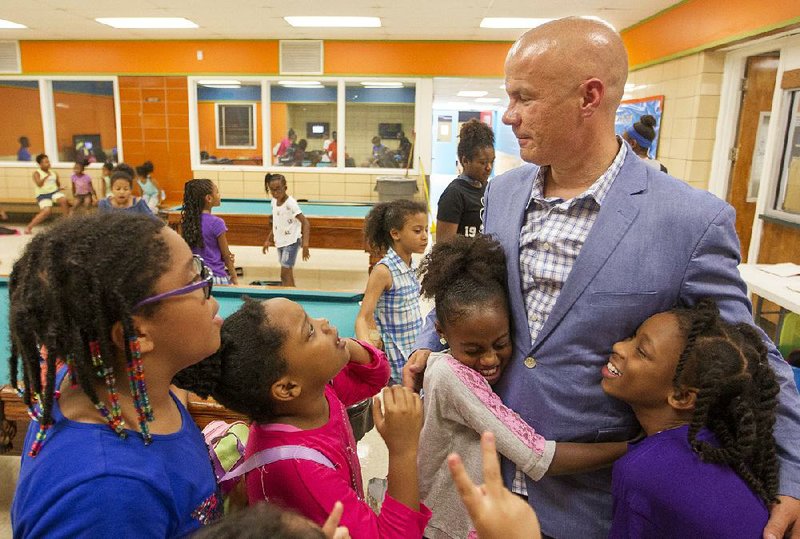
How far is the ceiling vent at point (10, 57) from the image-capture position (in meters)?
9.89

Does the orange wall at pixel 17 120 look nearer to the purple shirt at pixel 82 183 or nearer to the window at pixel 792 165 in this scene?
the purple shirt at pixel 82 183

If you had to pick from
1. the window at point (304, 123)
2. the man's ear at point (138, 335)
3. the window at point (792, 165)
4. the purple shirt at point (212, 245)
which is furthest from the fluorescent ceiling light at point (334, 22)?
the man's ear at point (138, 335)

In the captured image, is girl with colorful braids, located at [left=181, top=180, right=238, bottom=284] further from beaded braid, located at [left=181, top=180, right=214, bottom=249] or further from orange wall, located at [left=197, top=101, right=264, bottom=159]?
orange wall, located at [left=197, top=101, right=264, bottom=159]

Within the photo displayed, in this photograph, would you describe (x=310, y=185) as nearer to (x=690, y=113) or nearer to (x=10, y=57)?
(x=10, y=57)

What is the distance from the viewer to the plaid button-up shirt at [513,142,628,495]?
1312mm

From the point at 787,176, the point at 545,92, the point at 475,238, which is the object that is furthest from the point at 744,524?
the point at 787,176

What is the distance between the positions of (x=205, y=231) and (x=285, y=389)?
345 cm

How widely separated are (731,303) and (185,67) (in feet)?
34.0

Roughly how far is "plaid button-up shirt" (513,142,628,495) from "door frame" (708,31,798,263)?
174 inches

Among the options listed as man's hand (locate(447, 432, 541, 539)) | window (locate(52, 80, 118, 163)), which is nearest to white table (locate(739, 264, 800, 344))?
man's hand (locate(447, 432, 541, 539))

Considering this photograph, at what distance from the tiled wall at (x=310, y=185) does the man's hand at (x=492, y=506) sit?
9.34 metres

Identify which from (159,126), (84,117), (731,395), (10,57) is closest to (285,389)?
(731,395)

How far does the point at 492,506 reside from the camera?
83cm

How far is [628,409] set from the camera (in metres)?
1.31
